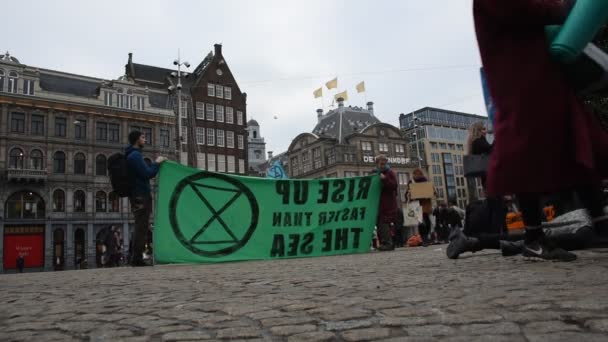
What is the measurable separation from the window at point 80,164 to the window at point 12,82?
657 centimetres

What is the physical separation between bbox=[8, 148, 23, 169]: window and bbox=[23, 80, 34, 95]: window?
15.1 feet

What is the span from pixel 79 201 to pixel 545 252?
37.6m

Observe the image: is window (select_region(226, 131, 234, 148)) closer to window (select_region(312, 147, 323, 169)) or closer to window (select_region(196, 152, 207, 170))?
window (select_region(196, 152, 207, 170))

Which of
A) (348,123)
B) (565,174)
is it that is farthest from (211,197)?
(348,123)

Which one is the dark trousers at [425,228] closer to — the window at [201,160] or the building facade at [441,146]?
the window at [201,160]

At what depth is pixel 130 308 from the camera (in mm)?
2359

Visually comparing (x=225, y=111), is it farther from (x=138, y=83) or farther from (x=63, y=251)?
(x=63, y=251)

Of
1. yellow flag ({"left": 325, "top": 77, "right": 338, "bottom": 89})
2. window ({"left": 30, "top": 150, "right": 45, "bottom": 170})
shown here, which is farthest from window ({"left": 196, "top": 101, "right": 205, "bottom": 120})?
window ({"left": 30, "top": 150, "right": 45, "bottom": 170})

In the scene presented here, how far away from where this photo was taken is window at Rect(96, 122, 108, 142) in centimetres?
3725

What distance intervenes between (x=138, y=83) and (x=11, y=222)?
57.0ft

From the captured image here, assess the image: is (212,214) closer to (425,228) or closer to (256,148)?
(425,228)

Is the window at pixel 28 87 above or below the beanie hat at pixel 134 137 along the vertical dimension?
above

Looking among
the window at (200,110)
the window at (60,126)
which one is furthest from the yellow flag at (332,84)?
the window at (60,126)

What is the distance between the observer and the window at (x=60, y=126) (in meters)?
35.4
